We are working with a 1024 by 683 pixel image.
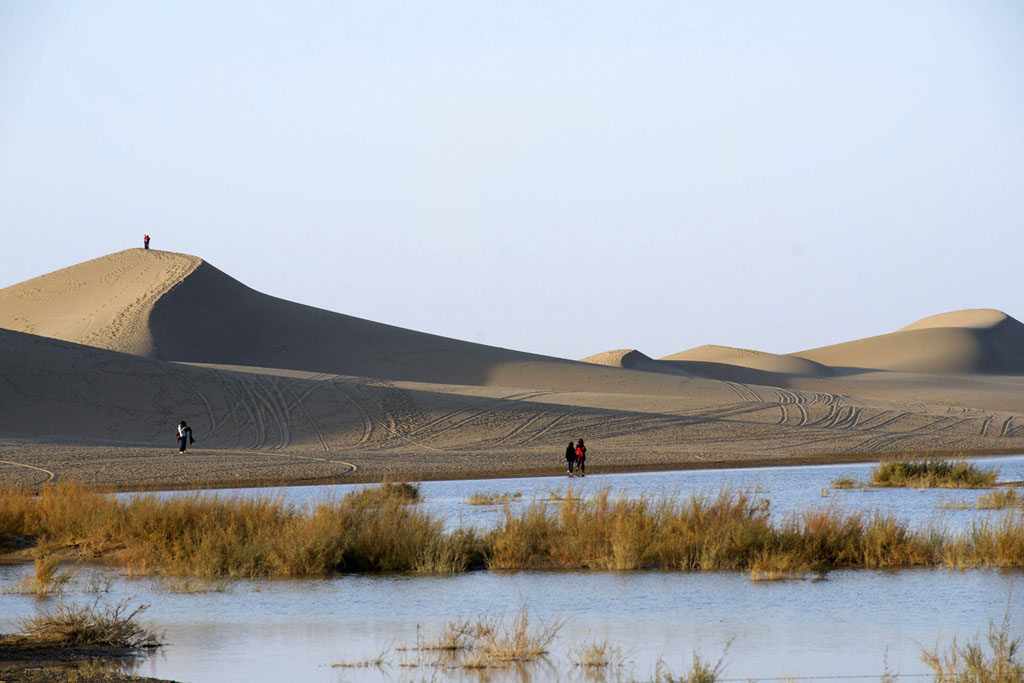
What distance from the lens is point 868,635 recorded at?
1120cm

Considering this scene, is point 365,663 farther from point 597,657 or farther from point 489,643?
point 597,657

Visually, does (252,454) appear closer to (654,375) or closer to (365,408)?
(365,408)

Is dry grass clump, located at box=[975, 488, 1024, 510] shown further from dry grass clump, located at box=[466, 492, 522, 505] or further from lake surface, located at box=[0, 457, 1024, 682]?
dry grass clump, located at box=[466, 492, 522, 505]

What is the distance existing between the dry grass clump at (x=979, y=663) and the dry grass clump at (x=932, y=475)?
62.7ft

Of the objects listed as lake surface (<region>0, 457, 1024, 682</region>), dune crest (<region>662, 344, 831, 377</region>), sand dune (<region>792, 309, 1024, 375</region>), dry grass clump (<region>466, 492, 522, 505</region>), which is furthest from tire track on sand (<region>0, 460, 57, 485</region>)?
sand dune (<region>792, 309, 1024, 375</region>)

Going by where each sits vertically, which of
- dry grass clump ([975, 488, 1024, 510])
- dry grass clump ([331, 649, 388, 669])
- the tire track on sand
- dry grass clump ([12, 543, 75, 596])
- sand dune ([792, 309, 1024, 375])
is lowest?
dry grass clump ([331, 649, 388, 669])

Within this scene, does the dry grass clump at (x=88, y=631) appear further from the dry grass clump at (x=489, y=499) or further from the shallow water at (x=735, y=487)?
the dry grass clump at (x=489, y=499)

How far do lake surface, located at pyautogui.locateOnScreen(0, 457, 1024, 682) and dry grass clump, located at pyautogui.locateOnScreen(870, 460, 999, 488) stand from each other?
1473 centimetres

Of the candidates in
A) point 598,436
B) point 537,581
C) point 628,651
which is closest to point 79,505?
point 537,581

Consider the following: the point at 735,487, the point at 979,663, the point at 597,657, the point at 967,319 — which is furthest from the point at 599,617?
the point at 967,319

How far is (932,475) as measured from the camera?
29.8 meters

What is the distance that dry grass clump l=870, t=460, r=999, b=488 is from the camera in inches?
1128

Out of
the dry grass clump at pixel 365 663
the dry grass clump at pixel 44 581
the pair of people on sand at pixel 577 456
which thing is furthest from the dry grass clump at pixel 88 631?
the pair of people on sand at pixel 577 456

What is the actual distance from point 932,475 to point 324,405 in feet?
95.7
